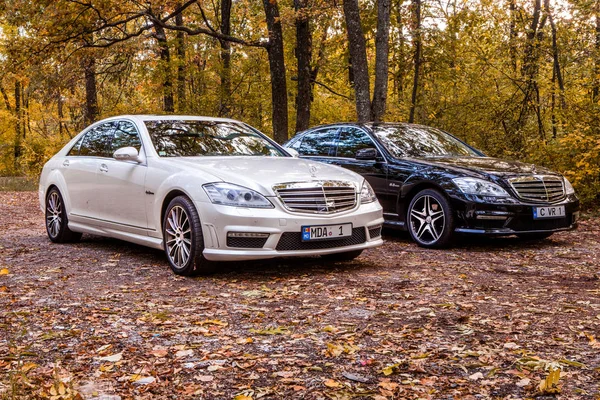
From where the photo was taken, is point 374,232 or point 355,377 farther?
point 374,232

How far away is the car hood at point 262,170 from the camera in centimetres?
599

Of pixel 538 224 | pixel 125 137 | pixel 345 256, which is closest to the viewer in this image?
pixel 345 256

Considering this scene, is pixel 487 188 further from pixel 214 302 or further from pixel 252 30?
pixel 252 30

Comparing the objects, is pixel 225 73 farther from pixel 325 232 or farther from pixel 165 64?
pixel 325 232

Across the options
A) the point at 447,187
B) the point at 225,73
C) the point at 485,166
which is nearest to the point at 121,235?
the point at 447,187

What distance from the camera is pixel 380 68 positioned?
1341cm

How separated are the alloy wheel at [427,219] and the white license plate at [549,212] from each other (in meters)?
1.10

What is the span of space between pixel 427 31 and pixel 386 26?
2.40 metres

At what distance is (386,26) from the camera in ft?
43.3

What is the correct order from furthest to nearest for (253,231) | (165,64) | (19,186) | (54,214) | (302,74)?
(19,186) → (165,64) → (302,74) → (54,214) → (253,231)

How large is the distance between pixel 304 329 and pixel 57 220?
5.41m

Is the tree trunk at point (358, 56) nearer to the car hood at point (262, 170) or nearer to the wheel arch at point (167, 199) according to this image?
→ the car hood at point (262, 170)

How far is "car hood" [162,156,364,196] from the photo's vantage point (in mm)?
5988

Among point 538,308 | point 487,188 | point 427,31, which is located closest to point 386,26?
point 427,31
